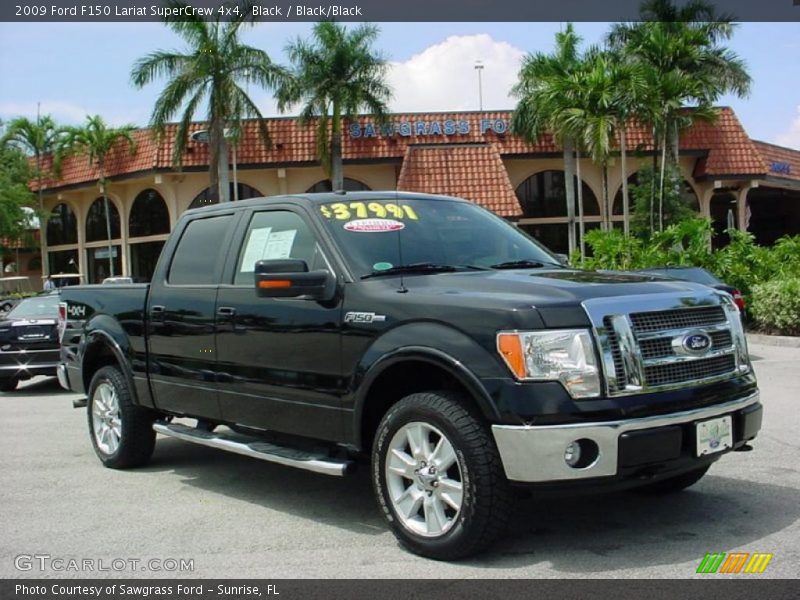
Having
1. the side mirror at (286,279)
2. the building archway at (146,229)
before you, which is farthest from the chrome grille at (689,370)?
the building archway at (146,229)

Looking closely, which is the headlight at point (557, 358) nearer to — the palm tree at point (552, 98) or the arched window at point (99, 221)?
the palm tree at point (552, 98)

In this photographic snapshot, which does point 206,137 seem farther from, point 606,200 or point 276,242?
point 276,242

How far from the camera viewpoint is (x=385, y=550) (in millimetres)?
4949

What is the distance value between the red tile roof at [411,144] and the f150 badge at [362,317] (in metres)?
27.2

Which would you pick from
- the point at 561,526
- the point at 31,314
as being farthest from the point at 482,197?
the point at 561,526

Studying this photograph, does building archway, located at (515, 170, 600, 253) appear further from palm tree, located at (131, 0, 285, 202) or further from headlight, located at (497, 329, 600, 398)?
headlight, located at (497, 329, 600, 398)

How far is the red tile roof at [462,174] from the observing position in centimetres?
3023

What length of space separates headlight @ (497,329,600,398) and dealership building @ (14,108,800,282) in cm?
2570

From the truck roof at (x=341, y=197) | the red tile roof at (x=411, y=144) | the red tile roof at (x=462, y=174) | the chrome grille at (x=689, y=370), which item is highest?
the red tile roof at (x=411, y=144)

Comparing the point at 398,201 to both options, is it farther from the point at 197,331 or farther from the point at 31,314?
the point at 31,314

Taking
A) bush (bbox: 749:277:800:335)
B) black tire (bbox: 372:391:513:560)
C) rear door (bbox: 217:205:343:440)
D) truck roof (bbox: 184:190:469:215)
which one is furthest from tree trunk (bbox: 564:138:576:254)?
black tire (bbox: 372:391:513:560)

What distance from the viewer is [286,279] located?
5.15m

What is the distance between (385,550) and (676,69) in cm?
3198

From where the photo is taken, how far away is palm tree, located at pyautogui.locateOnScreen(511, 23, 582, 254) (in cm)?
3080
